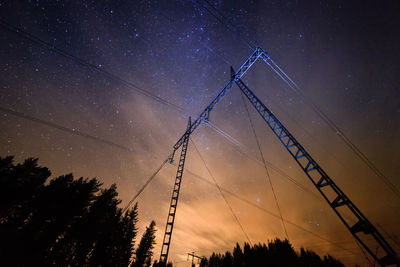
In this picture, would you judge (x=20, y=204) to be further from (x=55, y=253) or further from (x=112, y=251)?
(x=112, y=251)

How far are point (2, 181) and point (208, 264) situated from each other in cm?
7106

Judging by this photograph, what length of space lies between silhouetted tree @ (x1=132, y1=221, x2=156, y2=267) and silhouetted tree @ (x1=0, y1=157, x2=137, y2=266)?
1754cm

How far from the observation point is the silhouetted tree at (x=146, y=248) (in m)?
44.0

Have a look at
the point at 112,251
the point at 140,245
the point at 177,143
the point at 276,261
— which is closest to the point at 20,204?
the point at 112,251

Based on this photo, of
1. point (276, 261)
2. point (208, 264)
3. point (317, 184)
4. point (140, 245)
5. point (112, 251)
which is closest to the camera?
point (317, 184)

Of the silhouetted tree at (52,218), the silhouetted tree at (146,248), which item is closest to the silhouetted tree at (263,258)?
the silhouetted tree at (146,248)

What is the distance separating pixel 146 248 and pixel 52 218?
3453cm

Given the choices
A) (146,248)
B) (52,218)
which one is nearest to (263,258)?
(146,248)

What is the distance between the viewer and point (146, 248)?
46.6 metres

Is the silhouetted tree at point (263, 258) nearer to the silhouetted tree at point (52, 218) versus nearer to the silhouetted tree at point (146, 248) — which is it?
the silhouetted tree at point (146, 248)

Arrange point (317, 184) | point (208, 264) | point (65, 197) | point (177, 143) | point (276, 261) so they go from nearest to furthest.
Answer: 1. point (317, 184)
2. point (177, 143)
3. point (65, 197)
4. point (276, 261)
5. point (208, 264)

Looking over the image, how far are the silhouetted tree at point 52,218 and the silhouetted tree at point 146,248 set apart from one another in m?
17.5

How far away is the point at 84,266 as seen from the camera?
27.0 meters

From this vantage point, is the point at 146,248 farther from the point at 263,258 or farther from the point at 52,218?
the point at 263,258
